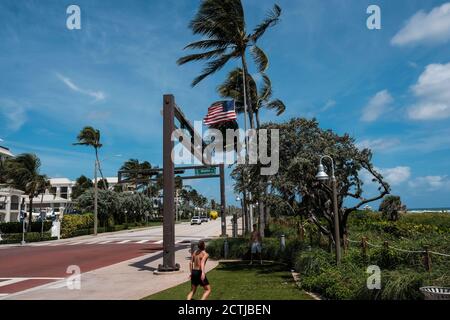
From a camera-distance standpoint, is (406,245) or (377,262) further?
(406,245)

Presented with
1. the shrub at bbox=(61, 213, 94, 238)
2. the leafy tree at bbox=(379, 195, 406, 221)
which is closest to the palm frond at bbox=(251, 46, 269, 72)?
the leafy tree at bbox=(379, 195, 406, 221)

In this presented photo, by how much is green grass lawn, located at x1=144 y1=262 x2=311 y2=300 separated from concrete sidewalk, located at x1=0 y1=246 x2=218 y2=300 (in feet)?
2.56

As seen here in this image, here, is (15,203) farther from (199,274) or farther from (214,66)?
(199,274)

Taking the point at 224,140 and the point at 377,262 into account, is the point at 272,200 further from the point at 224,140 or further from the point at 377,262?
the point at 224,140

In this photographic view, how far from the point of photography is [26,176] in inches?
1757

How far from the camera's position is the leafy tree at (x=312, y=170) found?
14188 mm

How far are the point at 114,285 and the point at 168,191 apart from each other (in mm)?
4210

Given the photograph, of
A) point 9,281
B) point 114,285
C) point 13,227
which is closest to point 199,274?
point 114,285

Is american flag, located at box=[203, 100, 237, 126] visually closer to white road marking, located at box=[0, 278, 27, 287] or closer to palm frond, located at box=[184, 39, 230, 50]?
palm frond, located at box=[184, 39, 230, 50]

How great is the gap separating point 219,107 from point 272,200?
870cm

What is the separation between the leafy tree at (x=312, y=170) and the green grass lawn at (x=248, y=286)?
260 cm

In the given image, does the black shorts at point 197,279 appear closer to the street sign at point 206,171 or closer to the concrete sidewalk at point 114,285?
the concrete sidewalk at point 114,285
